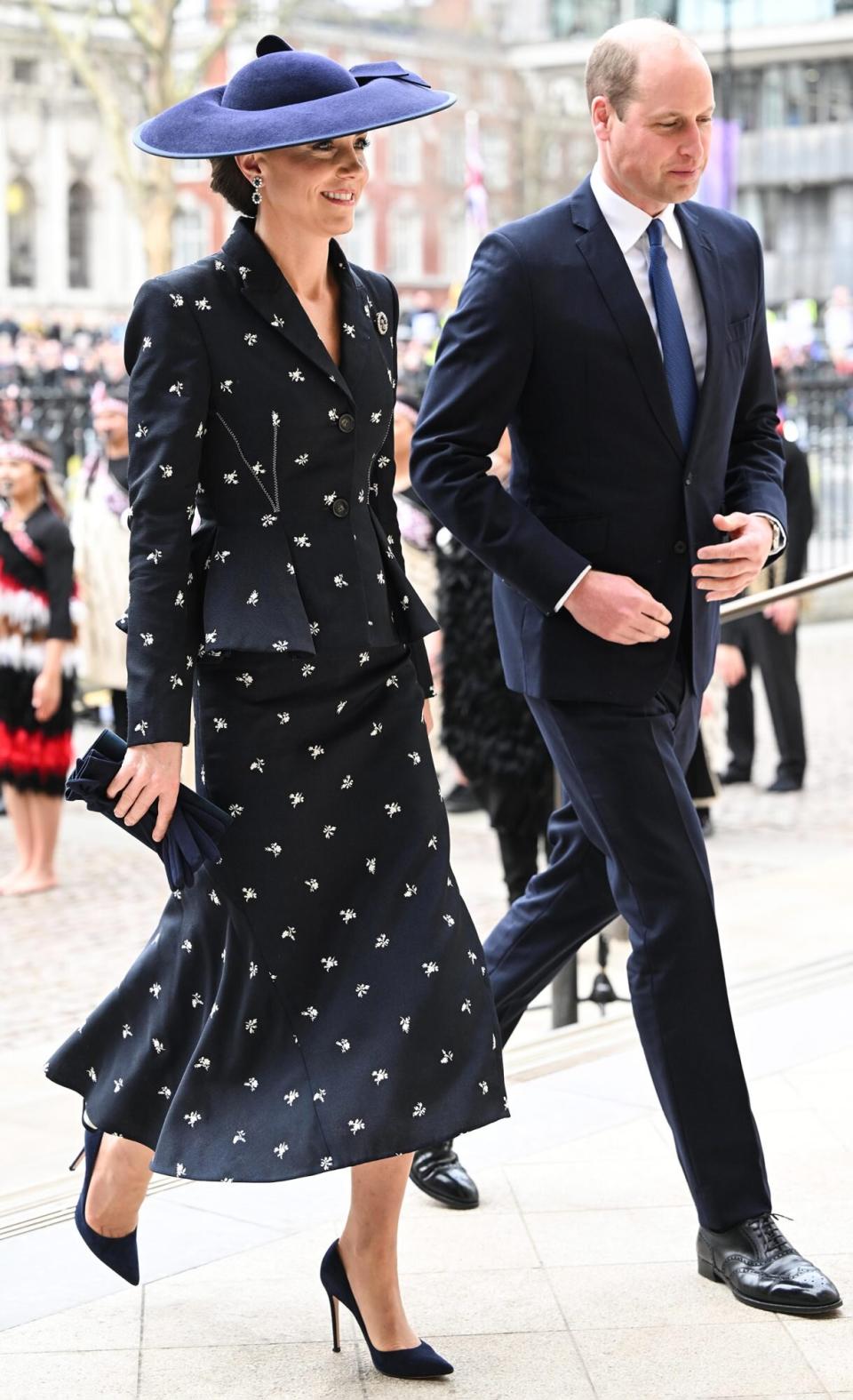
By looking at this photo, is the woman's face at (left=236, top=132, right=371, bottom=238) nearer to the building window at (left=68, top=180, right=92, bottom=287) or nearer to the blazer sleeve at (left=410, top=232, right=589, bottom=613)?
the blazer sleeve at (left=410, top=232, right=589, bottom=613)

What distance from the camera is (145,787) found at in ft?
10.6

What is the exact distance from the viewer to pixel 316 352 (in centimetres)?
331

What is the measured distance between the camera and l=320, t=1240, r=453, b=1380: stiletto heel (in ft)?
10.9

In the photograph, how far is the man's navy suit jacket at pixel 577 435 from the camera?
12.1 feet

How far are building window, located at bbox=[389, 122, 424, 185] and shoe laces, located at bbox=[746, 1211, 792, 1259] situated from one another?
242ft

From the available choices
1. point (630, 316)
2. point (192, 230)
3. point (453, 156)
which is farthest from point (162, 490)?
point (192, 230)

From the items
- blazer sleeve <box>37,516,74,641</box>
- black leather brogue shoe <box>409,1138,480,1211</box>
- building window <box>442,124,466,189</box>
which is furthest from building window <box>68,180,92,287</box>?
black leather brogue shoe <box>409,1138,480,1211</box>

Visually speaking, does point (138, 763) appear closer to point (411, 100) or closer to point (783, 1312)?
point (411, 100)

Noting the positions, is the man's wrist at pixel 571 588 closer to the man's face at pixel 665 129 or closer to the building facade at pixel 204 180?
the man's face at pixel 665 129

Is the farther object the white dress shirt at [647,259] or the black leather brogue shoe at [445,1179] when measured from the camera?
the black leather brogue shoe at [445,1179]

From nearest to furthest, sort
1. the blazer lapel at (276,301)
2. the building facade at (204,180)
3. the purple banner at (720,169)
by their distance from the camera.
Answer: the blazer lapel at (276,301) → the purple banner at (720,169) → the building facade at (204,180)

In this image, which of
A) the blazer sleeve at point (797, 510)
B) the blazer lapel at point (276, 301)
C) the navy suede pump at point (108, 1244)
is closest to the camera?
the blazer lapel at point (276, 301)

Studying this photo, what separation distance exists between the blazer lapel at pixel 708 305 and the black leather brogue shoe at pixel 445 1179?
1.48 metres

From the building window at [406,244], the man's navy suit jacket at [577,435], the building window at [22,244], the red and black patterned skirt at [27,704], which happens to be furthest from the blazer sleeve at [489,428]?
the building window at [406,244]
